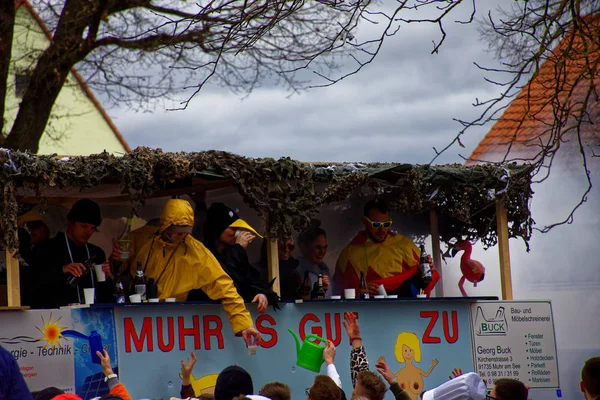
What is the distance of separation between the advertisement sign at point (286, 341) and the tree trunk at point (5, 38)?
7.23m

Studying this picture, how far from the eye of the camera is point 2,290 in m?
9.66

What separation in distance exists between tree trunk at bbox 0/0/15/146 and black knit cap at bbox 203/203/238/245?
602 centimetres

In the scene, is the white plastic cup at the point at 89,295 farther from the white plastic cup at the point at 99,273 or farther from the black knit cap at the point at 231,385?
the black knit cap at the point at 231,385

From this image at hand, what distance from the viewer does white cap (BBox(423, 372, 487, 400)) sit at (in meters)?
6.22

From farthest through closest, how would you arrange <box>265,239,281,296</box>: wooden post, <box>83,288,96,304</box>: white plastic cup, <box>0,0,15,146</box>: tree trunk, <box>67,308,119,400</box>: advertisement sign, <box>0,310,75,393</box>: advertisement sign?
<box>0,0,15,146</box>: tree trunk < <box>265,239,281,296</box>: wooden post < <box>83,288,96,304</box>: white plastic cup < <box>67,308,119,400</box>: advertisement sign < <box>0,310,75,393</box>: advertisement sign

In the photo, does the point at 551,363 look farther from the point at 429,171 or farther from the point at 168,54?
the point at 168,54

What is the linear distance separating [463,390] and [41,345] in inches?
160

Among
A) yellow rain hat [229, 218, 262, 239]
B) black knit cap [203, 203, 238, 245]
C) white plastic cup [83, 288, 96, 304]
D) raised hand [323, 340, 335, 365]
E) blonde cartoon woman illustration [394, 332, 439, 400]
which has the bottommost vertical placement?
blonde cartoon woman illustration [394, 332, 439, 400]

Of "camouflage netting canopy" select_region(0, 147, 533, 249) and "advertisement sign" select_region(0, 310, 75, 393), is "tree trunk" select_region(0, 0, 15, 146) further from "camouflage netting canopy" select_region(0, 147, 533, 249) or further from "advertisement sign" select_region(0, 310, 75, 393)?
"advertisement sign" select_region(0, 310, 75, 393)

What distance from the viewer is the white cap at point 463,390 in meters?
6.22

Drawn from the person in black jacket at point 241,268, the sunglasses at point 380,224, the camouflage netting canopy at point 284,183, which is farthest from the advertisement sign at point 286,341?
the sunglasses at point 380,224

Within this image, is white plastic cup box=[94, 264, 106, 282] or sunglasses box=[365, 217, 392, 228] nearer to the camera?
white plastic cup box=[94, 264, 106, 282]

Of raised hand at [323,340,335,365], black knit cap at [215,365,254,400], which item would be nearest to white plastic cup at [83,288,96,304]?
raised hand at [323,340,335,365]

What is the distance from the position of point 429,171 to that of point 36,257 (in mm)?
4220
